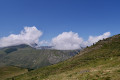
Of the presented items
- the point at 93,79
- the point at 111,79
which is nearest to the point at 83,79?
the point at 93,79

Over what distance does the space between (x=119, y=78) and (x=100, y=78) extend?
129 inches

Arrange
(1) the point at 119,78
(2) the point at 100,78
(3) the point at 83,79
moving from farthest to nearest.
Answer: (3) the point at 83,79 → (2) the point at 100,78 → (1) the point at 119,78

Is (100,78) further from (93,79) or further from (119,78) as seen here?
(119,78)

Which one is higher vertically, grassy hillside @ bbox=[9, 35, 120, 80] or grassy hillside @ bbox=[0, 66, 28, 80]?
grassy hillside @ bbox=[9, 35, 120, 80]

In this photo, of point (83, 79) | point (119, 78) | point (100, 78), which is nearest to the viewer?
point (119, 78)

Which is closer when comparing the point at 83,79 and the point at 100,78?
the point at 100,78

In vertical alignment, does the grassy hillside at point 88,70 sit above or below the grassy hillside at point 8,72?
above

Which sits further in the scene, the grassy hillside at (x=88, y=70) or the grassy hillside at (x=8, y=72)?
the grassy hillside at (x=8, y=72)

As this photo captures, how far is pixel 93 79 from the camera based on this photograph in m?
22.6

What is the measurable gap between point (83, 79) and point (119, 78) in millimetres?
6560

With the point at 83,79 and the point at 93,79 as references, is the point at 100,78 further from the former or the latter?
the point at 83,79

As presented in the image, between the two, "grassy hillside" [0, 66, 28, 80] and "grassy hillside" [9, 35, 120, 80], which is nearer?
"grassy hillside" [9, 35, 120, 80]

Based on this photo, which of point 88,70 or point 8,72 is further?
point 8,72

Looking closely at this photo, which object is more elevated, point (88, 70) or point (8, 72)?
point (88, 70)
